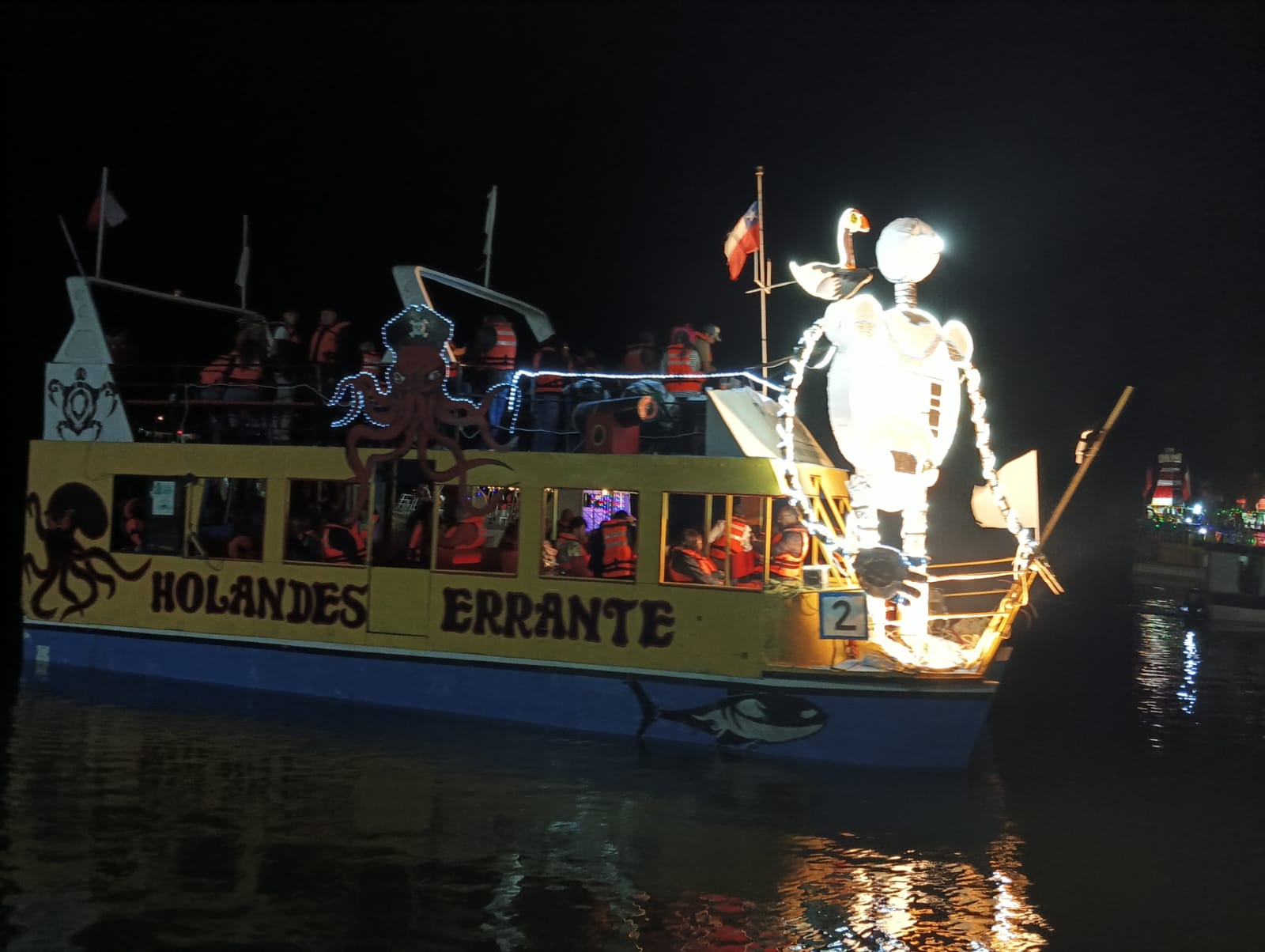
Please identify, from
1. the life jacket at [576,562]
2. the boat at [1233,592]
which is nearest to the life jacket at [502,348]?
the life jacket at [576,562]

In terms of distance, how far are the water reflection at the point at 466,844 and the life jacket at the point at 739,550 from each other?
5.87 ft

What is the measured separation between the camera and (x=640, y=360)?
1309 cm

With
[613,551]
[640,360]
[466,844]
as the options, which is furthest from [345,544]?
[466,844]

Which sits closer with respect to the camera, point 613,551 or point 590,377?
point 613,551

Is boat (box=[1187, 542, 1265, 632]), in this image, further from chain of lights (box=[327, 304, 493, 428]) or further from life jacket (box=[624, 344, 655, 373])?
chain of lights (box=[327, 304, 493, 428])

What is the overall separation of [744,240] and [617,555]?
3596mm

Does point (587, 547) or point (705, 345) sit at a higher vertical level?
point (705, 345)

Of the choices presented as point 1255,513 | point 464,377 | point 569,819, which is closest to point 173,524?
point 464,377

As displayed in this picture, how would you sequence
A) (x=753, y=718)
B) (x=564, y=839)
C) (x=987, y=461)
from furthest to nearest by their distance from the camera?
(x=987, y=461) < (x=753, y=718) < (x=564, y=839)

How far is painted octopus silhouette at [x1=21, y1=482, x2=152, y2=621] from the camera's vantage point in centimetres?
1449

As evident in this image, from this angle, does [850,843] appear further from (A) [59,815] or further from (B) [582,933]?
(A) [59,815]

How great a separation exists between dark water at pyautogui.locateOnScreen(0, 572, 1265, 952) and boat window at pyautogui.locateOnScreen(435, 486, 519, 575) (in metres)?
1.57

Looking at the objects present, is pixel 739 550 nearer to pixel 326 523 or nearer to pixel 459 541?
pixel 459 541

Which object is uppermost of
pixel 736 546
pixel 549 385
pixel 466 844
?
pixel 549 385
